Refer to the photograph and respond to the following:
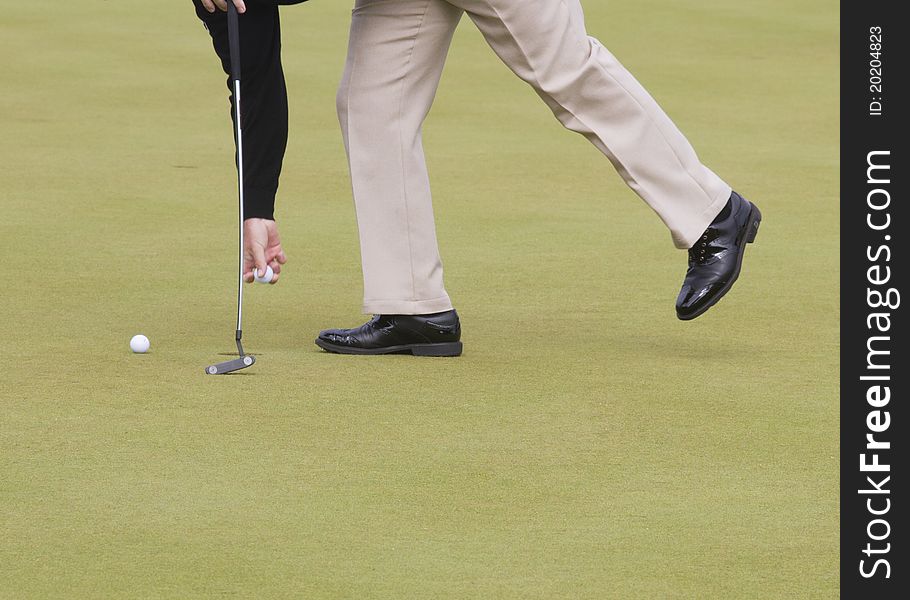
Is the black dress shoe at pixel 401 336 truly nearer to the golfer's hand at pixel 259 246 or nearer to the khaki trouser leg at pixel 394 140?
the khaki trouser leg at pixel 394 140

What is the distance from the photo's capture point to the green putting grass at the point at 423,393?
245cm

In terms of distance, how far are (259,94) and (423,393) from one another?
86 cm

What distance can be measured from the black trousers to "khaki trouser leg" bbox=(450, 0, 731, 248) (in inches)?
16.5

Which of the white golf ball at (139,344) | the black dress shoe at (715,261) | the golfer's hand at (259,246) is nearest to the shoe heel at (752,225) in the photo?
the black dress shoe at (715,261)

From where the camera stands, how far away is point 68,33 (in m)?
10.0

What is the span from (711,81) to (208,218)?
4.26 metres

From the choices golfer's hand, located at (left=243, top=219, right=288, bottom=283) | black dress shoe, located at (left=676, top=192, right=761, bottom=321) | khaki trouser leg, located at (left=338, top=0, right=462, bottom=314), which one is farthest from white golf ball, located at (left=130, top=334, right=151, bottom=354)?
black dress shoe, located at (left=676, top=192, right=761, bottom=321)

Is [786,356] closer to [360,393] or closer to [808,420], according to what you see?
[808,420]

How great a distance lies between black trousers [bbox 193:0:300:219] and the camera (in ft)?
12.6

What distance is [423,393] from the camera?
3.43m

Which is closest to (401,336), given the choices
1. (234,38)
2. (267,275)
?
(267,275)

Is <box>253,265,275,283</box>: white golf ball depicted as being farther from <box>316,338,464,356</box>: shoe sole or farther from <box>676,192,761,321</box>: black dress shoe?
<box>676,192,761,321</box>: black dress shoe

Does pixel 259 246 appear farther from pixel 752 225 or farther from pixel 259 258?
pixel 752 225

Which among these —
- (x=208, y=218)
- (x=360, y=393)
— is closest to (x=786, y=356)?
(x=360, y=393)
